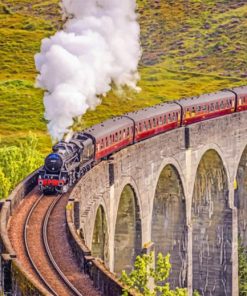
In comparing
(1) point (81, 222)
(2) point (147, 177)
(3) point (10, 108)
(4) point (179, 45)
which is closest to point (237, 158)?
(2) point (147, 177)

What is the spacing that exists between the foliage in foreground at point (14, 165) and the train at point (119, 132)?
6593mm

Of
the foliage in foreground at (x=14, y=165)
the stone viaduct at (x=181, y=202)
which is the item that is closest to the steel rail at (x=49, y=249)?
the stone viaduct at (x=181, y=202)

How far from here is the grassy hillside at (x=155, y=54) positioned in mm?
95375

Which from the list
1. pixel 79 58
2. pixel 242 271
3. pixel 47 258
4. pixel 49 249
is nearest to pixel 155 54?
pixel 242 271

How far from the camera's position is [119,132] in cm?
4678

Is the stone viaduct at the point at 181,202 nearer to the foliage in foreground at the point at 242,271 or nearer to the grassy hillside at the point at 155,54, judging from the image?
the foliage in foreground at the point at 242,271

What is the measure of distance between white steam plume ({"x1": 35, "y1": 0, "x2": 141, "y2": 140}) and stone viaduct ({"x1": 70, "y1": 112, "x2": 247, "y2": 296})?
3166 mm

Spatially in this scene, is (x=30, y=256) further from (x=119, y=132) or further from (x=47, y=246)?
(x=119, y=132)

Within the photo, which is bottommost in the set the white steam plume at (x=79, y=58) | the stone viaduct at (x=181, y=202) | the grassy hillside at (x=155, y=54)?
the stone viaduct at (x=181, y=202)

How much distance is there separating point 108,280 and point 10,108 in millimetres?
67698

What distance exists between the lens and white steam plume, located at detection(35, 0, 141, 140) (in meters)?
43.6

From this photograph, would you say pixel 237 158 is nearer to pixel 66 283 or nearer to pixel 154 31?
pixel 66 283

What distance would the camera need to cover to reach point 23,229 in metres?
34.5

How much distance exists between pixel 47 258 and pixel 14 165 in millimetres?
22657
